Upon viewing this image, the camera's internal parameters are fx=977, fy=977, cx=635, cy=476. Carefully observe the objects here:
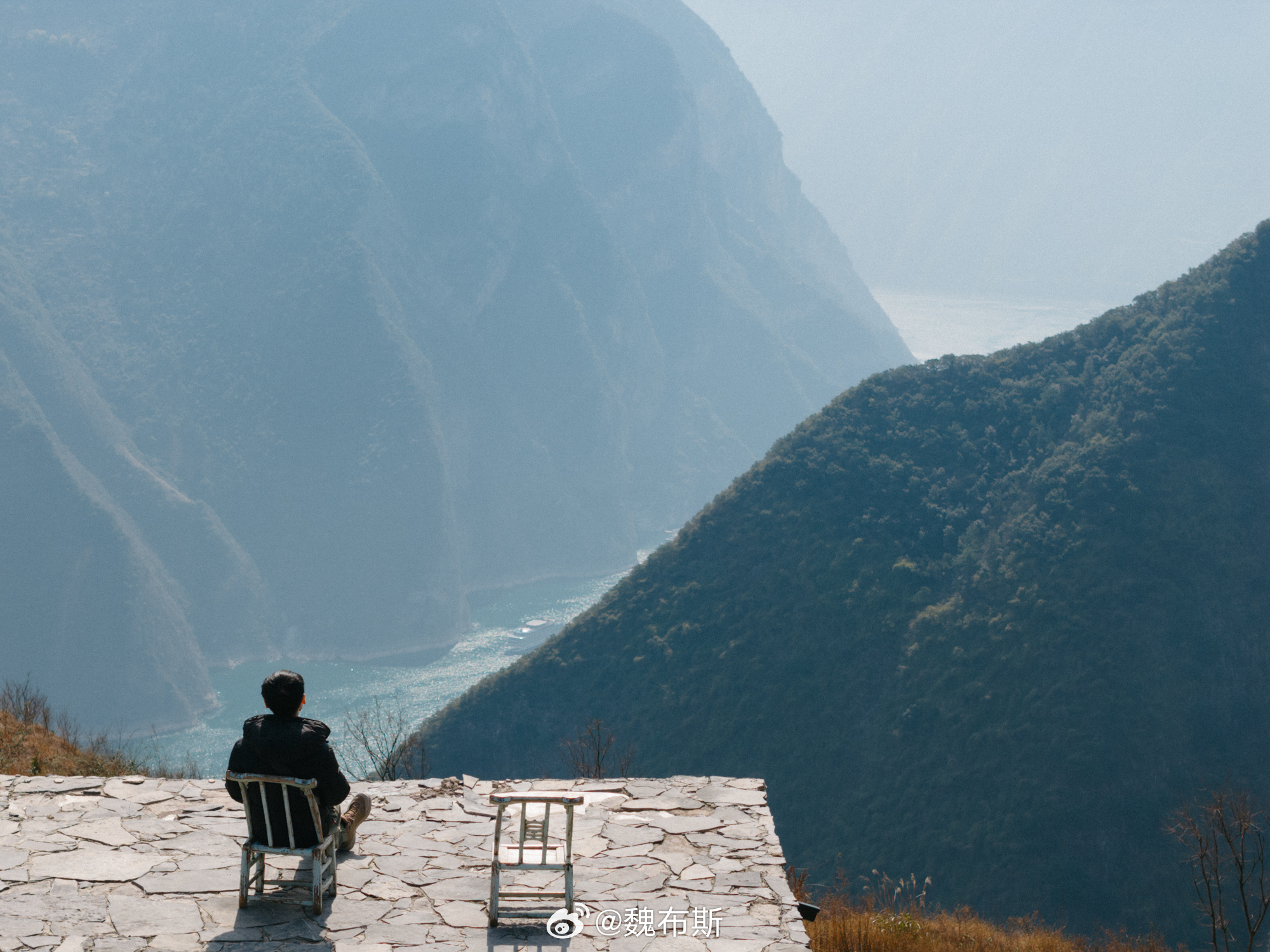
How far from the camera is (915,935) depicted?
789 cm

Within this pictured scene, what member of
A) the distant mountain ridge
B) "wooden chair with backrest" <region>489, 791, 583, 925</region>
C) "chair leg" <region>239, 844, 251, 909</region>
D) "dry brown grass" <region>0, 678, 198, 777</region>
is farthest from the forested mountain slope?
the distant mountain ridge

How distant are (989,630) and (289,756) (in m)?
28.3

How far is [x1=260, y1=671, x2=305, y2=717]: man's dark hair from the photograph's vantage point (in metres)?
5.59

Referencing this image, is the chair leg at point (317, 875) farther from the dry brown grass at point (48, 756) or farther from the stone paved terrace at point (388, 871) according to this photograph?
the dry brown grass at point (48, 756)

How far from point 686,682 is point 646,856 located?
2728 cm

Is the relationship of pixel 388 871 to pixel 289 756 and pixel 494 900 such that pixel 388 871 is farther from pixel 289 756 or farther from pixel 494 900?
pixel 289 756

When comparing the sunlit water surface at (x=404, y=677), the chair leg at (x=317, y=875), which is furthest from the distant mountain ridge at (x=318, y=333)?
the chair leg at (x=317, y=875)

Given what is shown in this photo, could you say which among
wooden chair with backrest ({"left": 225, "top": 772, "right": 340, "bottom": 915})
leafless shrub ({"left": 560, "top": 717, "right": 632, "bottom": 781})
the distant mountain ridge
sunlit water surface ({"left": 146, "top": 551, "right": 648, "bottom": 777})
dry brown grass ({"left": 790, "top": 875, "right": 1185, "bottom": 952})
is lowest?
dry brown grass ({"left": 790, "top": 875, "right": 1185, "bottom": 952})

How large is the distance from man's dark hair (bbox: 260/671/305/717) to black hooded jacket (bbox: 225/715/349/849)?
0.05 meters

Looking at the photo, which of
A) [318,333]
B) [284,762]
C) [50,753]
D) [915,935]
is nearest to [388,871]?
[284,762]

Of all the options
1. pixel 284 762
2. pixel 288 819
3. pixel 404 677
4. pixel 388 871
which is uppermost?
pixel 404 677

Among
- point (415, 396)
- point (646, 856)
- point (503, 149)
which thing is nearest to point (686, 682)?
point (646, 856)

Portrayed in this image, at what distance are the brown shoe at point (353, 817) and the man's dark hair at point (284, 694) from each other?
1088mm

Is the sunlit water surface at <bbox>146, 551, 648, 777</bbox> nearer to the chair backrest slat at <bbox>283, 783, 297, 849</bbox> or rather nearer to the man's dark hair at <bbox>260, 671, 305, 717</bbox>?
the chair backrest slat at <bbox>283, 783, 297, 849</bbox>
